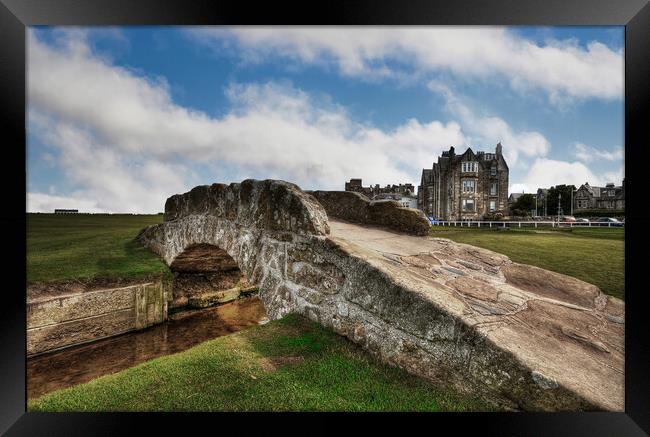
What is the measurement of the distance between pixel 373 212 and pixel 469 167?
15440mm

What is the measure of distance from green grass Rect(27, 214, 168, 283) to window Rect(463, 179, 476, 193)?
15.6 m

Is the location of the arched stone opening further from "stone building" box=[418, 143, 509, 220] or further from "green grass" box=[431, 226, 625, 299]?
"stone building" box=[418, 143, 509, 220]

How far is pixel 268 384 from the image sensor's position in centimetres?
270

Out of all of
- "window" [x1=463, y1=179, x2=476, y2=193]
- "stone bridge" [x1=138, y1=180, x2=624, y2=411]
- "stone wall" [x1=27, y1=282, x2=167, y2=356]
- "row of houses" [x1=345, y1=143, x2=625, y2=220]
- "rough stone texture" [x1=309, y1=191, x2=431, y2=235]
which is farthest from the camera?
"window" [x1=463, y1=179, x2=476, y2=193]

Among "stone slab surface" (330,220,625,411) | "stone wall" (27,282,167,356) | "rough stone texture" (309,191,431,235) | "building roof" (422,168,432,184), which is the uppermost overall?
"building roof" (422,168,432,184)

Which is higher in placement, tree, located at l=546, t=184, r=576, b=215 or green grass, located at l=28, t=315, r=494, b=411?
tree, located at l=546, t=184, r=576, b=215

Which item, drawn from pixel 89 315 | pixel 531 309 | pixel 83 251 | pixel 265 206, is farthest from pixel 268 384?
pixel 83 251

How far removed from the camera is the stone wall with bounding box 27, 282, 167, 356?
21.8 feet

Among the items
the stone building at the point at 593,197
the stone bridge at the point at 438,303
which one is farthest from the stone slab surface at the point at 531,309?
the stone building at the point at 593,197

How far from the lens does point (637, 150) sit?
9.77 ft

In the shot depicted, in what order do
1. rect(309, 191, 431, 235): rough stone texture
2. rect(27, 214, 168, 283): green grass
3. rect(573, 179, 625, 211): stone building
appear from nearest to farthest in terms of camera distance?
rect(309, 191, 431, 235): rough stone texture → rect(27, 214, 168, 283): green grass → rect(573, 179, 625, 211): stone building

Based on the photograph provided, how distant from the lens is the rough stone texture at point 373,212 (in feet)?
19.5

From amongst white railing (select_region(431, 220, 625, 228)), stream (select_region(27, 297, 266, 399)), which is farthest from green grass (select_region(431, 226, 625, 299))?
stream (select_region(27, 297, 266, 399))

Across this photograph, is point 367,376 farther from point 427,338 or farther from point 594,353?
point 594,353
